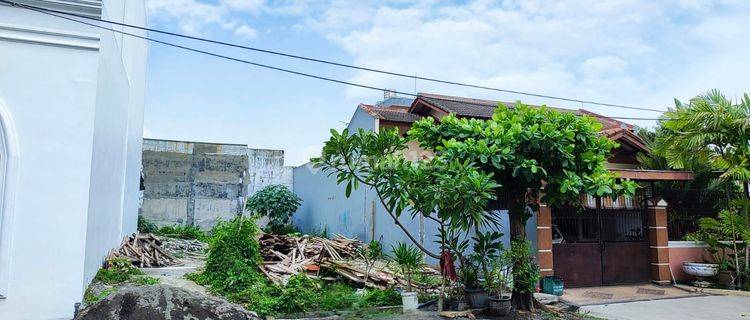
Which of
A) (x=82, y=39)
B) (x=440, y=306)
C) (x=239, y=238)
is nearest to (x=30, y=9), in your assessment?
(x=82, y=39)

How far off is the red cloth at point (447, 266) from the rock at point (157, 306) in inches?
131

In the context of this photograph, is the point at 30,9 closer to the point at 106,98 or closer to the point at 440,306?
the point at 106,98

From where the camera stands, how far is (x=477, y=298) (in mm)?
8336

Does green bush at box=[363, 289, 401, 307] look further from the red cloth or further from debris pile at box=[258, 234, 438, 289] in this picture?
the red cloth

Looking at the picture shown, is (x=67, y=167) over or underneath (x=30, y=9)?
underneath

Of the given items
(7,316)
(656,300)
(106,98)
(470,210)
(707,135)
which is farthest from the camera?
(707,135)

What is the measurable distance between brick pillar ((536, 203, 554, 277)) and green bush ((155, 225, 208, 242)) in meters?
13.4

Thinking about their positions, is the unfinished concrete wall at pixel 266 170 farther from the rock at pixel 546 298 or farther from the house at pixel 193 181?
the rock at pixel 546 298

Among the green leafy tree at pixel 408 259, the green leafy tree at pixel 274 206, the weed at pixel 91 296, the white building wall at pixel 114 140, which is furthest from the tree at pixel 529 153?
the green leafy tree at pixel 274 206

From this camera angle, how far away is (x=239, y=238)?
10289 mm

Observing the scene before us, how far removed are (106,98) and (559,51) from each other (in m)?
9.32

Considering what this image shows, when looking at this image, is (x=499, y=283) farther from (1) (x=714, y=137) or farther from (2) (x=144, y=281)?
(1) (x=714, y=137)

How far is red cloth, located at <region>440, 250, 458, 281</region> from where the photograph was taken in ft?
27.0

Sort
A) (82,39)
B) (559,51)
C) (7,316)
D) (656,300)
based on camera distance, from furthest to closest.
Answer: (559,51)
(656,300)
(82,39)
(7,316)
